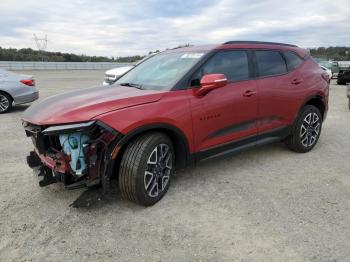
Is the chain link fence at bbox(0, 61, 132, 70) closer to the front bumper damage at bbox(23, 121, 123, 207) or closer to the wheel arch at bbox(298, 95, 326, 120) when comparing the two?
the wheel arch at bbox(298, 95, 326, 120)

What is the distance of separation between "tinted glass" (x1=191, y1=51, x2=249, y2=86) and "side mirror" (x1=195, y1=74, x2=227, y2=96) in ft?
0.41

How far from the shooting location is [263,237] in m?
3.03

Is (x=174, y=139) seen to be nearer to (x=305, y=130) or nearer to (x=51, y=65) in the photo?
(x=305, y=130)

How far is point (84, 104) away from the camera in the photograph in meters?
3.40

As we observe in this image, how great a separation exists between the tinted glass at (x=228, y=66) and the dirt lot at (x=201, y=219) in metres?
1.28

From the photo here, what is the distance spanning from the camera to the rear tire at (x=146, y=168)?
11.1ft

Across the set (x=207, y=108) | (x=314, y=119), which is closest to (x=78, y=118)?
(x=207, y=108)

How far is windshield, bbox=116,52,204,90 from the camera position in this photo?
13.1 ft

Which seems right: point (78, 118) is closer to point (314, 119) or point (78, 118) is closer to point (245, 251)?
point (245, 251)

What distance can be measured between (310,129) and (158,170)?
3007 millimetres

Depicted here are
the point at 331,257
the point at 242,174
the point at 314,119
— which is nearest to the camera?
the point at 331,257

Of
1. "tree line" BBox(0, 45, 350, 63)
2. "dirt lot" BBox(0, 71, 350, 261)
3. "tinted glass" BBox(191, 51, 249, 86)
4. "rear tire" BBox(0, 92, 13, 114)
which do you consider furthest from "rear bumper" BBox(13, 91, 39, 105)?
"tree line" BBox(0, 45, 350, 63)

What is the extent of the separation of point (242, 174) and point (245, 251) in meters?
1.80

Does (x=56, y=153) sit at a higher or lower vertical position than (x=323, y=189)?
higher
